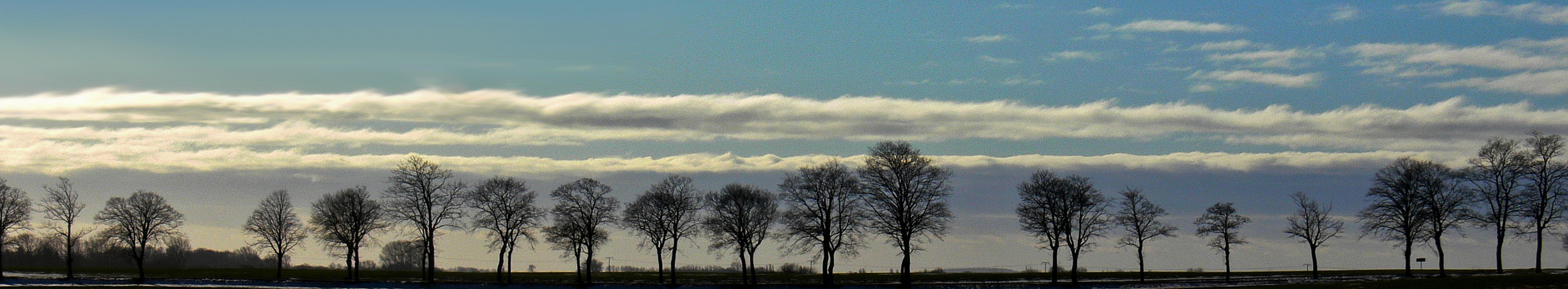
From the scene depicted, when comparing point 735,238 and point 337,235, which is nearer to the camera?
point 735,238

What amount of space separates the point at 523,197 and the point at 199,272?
123 feet

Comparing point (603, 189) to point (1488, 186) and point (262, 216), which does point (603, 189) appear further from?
point (1488, 186)

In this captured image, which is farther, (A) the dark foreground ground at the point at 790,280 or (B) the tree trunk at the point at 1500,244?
(B) the tree trunk at the point at 1500,244

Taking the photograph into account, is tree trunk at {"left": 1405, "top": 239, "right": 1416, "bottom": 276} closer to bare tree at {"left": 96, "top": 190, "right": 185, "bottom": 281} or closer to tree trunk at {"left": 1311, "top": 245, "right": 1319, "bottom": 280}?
tree trunk at {"left": 1311, "top": 245, "right": 1319, "bottom": 280}

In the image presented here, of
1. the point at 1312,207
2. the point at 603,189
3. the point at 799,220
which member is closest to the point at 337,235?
the point at 603,189

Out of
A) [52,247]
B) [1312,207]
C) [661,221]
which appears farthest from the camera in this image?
[52,247]

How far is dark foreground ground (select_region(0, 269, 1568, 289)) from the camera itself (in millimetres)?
68438

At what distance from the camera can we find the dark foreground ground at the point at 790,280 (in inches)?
2694

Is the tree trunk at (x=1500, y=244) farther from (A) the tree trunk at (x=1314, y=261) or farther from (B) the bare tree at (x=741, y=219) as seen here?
(B) the bare tree at (x=741, y=219)

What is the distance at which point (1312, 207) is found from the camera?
302ft

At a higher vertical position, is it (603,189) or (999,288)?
(603,189)

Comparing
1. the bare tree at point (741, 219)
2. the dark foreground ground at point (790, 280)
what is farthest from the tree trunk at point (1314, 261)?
the bare tree at point (741, 219)

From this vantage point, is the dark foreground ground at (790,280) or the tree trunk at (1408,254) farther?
the tree trunk at (1408,254)

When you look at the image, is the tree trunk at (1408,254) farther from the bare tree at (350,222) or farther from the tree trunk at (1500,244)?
the bare tree at (350,222)
